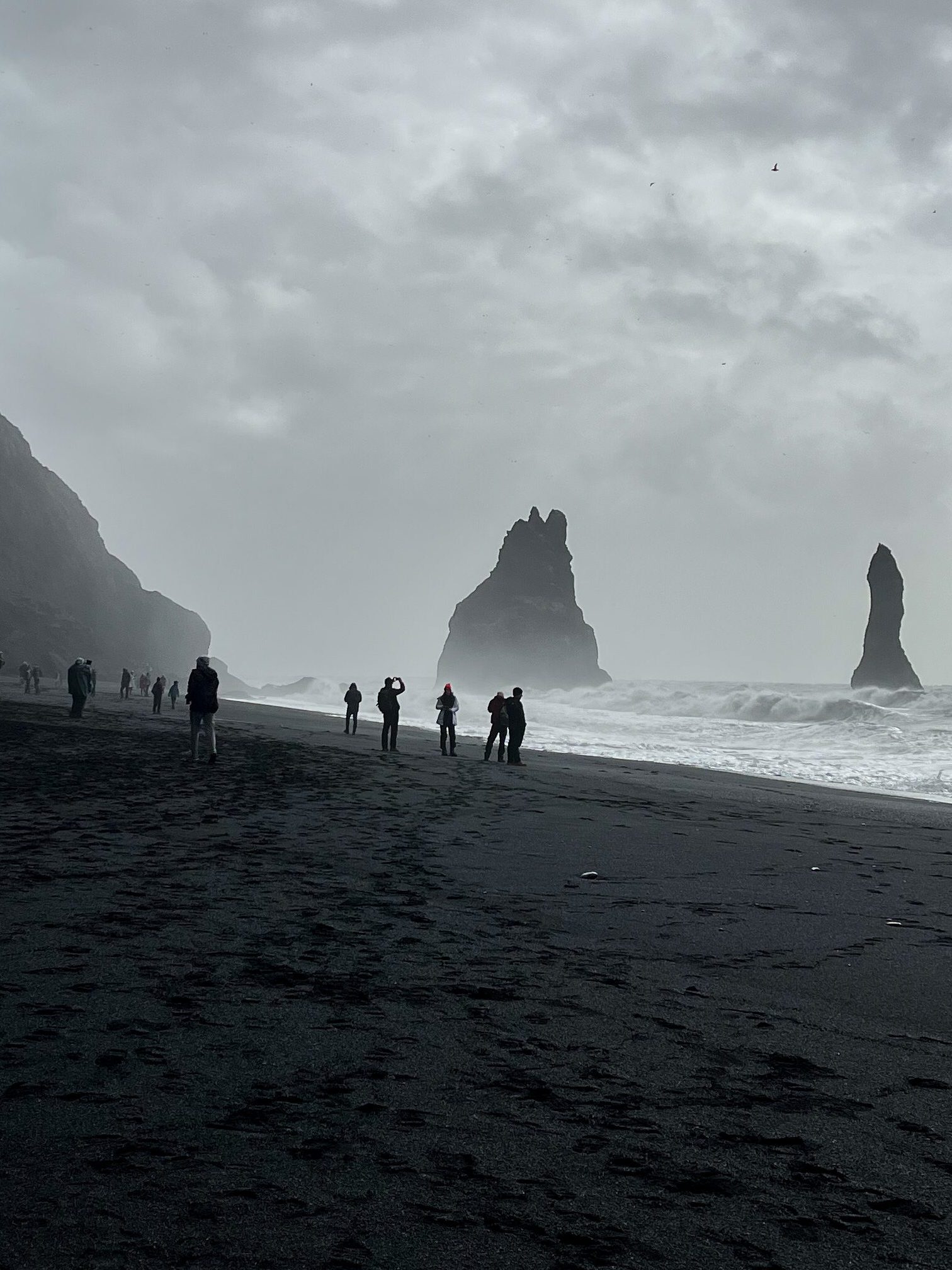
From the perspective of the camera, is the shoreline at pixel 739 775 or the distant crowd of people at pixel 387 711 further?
the shoreline at pixel 739 775

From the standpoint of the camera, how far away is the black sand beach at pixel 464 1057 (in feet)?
9.57

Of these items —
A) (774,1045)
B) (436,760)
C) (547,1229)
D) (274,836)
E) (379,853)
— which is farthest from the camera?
(436,760)

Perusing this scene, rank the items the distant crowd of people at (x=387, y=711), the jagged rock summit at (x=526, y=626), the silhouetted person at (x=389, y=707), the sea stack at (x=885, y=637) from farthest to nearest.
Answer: the jagged rock summit at (x=526, y=626) < the sea stack at (x=885, y=637) < the silhouetted person at (x=389, y=707) < the distant crowd of people at (x=387, y=711)

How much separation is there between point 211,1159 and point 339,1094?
711 mm

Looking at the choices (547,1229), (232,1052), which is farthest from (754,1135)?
(232,1052)

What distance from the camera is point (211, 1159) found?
3279 mm

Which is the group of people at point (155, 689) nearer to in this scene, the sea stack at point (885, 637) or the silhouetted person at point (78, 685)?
the silhouetted person at point (78, 685)

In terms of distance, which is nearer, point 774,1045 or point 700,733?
point 774,1045

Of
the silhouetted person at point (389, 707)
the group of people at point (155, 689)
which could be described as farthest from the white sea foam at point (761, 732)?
the group of people at point (155, 689)

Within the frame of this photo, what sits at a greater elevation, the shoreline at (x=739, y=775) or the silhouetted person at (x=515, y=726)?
the silhouetted person at (x=515, y=726)

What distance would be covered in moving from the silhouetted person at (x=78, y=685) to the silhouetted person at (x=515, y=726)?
15.3 meters

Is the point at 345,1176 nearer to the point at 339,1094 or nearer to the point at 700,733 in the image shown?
the point at 339,1094

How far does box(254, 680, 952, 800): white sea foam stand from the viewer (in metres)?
28.1

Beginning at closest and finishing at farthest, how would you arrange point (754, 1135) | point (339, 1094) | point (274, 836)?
point (754, 1135) → point (339, 1094) → point (274, 836)
